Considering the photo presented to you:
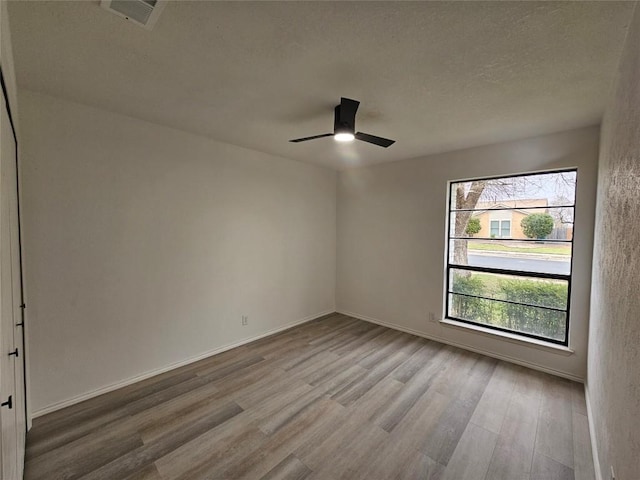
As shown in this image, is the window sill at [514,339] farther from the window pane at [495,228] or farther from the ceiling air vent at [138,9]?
the ceiling air vent at [138,9]

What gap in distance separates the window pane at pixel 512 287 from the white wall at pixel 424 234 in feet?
0.54

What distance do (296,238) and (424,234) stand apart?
185 centimetres

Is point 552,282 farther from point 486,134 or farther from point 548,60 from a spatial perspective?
point 548,60

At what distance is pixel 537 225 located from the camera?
9.94ft

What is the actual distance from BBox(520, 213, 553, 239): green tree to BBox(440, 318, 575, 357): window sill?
1148 mm

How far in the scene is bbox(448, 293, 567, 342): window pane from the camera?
2.97 m

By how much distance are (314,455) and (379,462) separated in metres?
0.43

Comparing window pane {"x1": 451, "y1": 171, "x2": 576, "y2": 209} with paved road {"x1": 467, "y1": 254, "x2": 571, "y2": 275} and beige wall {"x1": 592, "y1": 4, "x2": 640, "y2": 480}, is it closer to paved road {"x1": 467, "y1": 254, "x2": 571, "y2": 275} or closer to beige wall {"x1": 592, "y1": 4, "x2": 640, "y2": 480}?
paved road {"x1": 467, "y1": 254, "x2": 571, "y2": 275}

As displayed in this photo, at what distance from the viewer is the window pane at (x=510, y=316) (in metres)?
2.97

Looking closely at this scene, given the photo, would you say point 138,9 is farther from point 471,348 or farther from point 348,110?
point 471,348

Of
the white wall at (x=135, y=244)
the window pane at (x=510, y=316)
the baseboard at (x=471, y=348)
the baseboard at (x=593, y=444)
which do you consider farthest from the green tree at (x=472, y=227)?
the white wall at (x=135, y=244)

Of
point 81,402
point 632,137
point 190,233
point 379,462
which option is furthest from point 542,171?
point 81,402

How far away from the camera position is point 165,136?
9.19 ft

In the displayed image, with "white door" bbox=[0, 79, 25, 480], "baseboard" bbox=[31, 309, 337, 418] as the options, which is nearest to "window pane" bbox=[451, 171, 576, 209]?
"baseboard" bbox=[31, 309, 337, 418]
